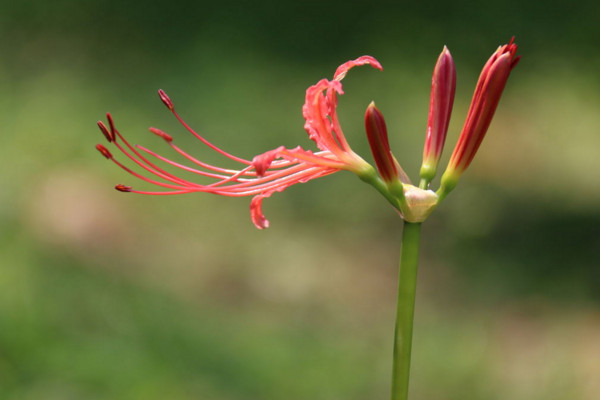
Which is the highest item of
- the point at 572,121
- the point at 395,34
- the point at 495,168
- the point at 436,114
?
the point at 395,34

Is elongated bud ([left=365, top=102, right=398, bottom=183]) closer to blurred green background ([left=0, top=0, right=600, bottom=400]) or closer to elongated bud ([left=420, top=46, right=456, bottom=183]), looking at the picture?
elongated bud ([left=420, top=46, right=456, bottom=183])

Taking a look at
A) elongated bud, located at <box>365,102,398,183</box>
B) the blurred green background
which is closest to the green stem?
elongated bud, located at <box>365,102,398,183</box>

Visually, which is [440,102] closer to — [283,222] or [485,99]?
[485,99]

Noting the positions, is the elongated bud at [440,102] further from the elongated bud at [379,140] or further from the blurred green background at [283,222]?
the blurred green background at [283,222]

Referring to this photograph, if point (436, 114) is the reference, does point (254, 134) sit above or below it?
above

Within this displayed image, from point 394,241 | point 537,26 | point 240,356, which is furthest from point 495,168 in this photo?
point 240,356

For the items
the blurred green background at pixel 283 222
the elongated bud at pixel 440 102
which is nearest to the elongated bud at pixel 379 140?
the elongated bud at pixel 440 102

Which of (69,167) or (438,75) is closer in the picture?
(438,75)

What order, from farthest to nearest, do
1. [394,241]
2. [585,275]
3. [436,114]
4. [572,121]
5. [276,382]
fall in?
[572,121] < [394,241] < [585,275] < [276,382] < [436,114]

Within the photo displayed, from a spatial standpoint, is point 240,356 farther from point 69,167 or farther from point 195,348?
point 69,167
